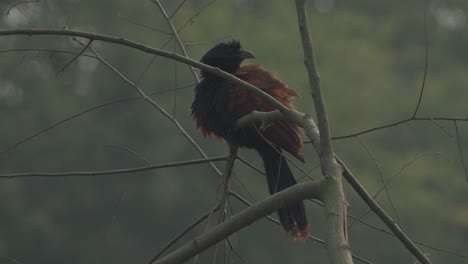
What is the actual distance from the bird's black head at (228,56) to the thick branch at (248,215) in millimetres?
2284

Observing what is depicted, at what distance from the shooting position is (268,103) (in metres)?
4.42

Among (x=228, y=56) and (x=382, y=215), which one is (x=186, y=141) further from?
(x=382, y=215)

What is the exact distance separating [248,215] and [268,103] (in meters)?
1.70

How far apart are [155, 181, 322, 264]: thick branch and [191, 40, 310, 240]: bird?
1266 mm

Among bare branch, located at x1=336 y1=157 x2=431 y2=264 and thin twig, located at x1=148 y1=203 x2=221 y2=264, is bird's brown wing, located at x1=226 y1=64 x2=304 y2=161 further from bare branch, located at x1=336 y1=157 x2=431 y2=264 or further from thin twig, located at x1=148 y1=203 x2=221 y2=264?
bare branch, located at x1=336 y1=157 x2=431 y2=264

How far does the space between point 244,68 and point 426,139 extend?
1595 cm

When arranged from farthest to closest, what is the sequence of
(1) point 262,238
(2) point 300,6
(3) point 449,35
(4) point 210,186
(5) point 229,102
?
(3) point 449,35
(4) point 210,186
(1) point 262,238
(5) point 229,102
(2) point 300,6

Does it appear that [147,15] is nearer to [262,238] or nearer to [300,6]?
[262,238]

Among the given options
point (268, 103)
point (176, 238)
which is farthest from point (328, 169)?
point (268, 103)

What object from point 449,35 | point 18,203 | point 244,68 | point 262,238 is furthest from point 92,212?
point 244,68

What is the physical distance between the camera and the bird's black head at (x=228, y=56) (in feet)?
16.5

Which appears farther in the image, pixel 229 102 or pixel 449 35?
pixel 449 35

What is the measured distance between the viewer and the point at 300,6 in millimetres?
2584

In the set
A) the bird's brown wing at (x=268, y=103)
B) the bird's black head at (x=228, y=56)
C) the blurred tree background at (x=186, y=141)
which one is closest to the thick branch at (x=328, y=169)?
the bird's brown wing at (x=268, y=103)
